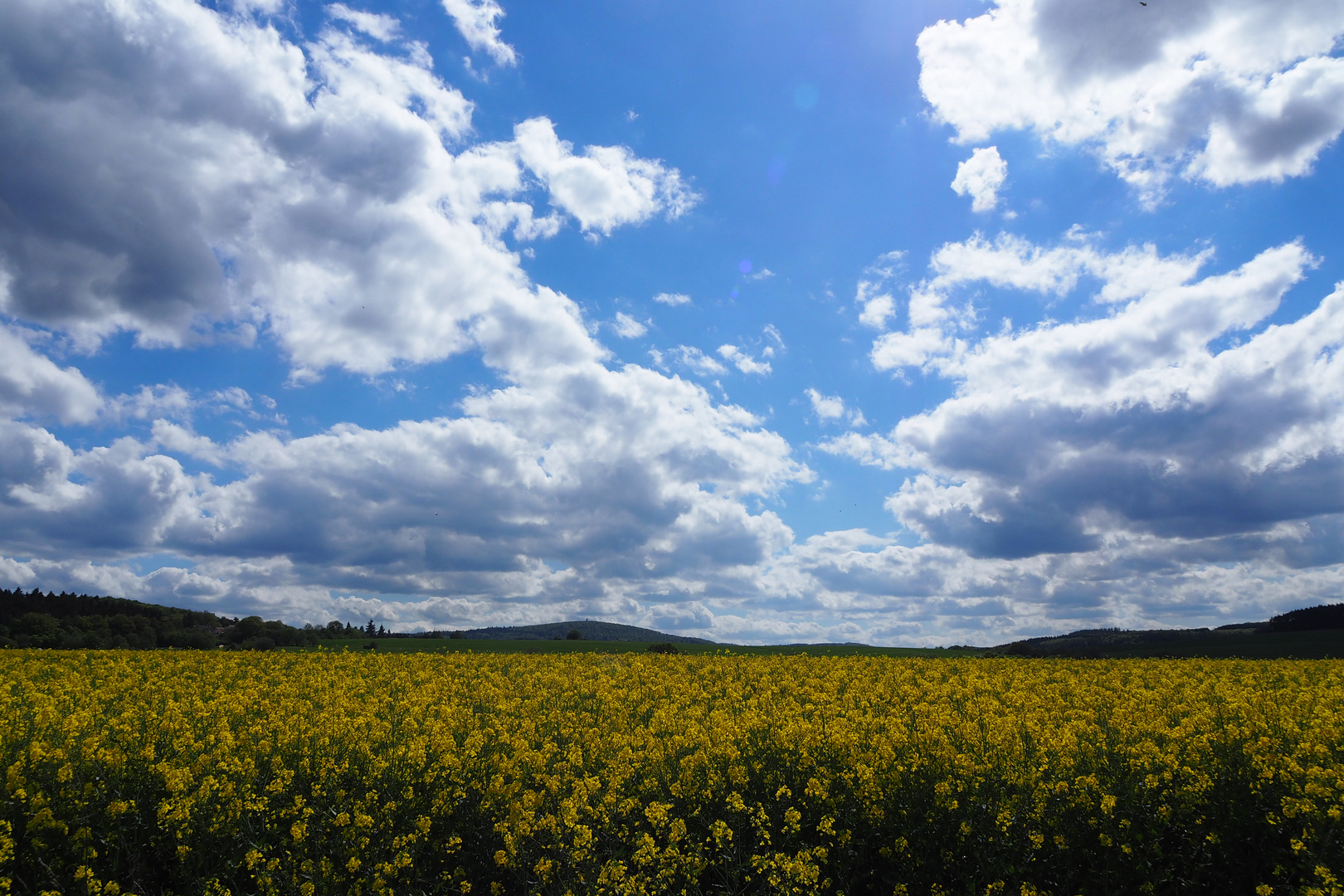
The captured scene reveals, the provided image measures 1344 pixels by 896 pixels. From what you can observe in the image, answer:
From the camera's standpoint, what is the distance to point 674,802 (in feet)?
32.6

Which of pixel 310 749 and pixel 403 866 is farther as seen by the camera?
pixel 310 749

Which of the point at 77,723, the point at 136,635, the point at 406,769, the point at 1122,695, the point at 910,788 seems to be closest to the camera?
the point at 910,788

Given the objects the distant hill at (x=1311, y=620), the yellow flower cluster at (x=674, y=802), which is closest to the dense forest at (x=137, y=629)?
the yellow flower cluster at (x=674, y=802)

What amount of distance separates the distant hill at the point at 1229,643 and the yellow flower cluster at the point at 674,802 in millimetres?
32519

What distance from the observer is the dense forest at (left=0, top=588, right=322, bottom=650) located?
49.1 meters

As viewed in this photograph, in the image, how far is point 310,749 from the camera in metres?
11.1

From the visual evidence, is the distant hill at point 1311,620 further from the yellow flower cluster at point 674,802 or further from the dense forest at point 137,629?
the dense forest at point 137,629

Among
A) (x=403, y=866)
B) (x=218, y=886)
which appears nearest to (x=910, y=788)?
(x=403, y=866)

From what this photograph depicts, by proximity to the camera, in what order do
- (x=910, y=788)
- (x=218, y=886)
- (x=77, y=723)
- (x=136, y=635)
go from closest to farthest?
(x=218, y=886) → (x=910, y=788) → (x=77, y=723) → (x=136, y=635)


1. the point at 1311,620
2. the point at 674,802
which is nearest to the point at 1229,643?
the point at 1311,620

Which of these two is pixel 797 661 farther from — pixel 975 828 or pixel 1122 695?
pixel 975 828

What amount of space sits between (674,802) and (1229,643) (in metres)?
77.5

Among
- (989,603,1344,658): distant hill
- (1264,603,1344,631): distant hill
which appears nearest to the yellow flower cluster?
(989,603,1344,658): distant hill

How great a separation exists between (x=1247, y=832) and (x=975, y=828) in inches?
143
